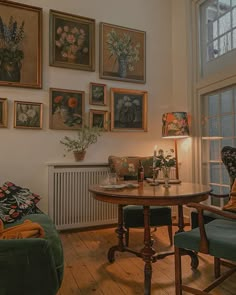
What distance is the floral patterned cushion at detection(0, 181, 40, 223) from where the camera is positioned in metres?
2.43

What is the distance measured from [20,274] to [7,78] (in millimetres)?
2704

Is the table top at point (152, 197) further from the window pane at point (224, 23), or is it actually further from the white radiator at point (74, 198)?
the window pane at point (224, 23)

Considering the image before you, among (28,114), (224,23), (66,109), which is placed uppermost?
(224,23)

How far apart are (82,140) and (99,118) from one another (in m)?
0.43

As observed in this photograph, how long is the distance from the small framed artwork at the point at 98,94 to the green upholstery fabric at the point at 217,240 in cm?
246

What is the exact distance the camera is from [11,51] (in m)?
3.40

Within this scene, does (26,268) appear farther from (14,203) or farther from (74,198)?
(74,198)

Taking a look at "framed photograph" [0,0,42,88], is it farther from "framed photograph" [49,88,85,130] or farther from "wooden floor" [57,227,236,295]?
"wooden floor" [57,227,236,295]

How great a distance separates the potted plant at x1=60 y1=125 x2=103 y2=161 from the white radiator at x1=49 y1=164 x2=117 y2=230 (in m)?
0.19

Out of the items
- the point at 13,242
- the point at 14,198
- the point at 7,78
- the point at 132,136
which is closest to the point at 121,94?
the point at 132,136

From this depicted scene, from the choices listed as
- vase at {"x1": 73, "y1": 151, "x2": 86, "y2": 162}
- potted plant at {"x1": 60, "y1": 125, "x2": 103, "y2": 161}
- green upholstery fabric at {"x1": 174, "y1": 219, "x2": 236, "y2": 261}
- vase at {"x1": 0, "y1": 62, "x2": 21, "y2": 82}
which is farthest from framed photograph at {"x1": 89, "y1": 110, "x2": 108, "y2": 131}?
green upholstery fabric at {"x1": 174, "y1": 219, "x2": 236, "y2": 261}

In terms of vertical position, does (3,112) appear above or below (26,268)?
above

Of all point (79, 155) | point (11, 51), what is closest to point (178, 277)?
point (79, 155)

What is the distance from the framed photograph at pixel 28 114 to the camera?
3385 mm
